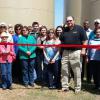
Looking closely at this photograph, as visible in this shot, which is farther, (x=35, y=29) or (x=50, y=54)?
(x=35, y=29)

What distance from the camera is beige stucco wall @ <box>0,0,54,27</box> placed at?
13.9 meters

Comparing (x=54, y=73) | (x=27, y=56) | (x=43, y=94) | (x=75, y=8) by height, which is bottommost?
(x=43, y=94)

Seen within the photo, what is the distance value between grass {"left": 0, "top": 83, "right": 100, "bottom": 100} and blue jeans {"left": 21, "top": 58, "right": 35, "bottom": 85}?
1.10 feet

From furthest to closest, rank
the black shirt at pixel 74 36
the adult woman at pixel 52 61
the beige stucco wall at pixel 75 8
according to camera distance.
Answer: the beige stucco wall at pixel 75 8 → the adult woman at pixel 52 61 → the black shirt at pixel 74 36

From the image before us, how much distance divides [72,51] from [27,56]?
139cm

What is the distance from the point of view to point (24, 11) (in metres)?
14.2

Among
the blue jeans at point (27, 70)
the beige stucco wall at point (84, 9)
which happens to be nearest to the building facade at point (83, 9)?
the beige stucco wall at point (84, 9)

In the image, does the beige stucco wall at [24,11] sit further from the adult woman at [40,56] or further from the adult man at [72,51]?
the adult man at [72,51]

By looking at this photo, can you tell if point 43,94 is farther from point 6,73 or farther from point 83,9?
point 83,9

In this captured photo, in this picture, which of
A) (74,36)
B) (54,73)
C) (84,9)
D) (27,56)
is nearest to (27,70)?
(27,56)

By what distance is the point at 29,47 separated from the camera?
11406 mm

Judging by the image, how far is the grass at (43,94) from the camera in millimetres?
10344

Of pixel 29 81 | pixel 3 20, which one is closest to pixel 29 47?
pixel 29 81

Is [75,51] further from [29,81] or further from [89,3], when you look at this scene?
[89,3]
